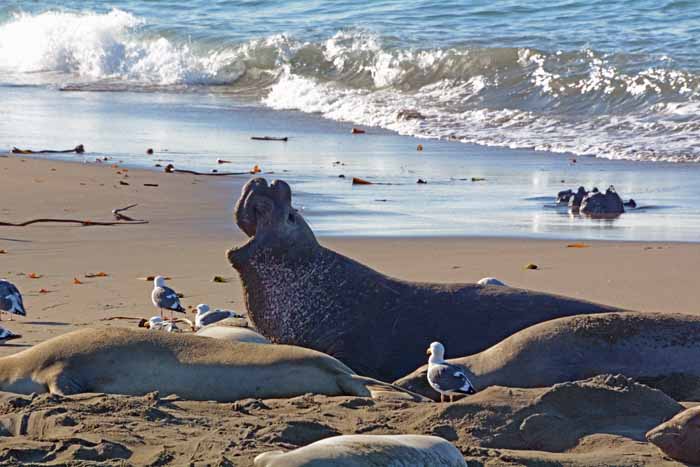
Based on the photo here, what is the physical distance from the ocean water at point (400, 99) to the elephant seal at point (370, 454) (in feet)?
22.5

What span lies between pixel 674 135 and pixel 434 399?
42.5 ft

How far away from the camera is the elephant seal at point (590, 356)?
5.43 metres

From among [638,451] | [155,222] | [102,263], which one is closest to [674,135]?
[155,222]

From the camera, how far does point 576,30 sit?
25609 mm

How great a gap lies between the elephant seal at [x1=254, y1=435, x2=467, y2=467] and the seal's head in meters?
2.48

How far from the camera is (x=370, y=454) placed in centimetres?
353

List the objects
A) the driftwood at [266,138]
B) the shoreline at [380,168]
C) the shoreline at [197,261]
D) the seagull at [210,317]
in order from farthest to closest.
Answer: the driftwood at [266,138] < the shoreline at [380,168] < the shoreline at [197,261] < the seagull at [210,317]

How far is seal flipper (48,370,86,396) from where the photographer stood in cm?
496

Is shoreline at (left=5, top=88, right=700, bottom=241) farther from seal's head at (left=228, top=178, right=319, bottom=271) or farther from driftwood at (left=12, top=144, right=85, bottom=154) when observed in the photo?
seal's head at (left=228, top=178, right=319, bottom=271)

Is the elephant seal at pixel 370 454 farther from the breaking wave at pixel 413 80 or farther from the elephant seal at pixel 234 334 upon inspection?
the breaking wave at pixel 413 80

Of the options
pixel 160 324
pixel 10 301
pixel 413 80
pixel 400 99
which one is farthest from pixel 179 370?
pixel 413 80

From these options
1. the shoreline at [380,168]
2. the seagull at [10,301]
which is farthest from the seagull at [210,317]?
the shoreline at [380,168]

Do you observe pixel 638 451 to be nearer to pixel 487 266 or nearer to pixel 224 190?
pixel 487 266

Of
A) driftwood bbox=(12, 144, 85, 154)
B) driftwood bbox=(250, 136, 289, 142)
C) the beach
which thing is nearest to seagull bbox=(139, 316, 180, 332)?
the beach
